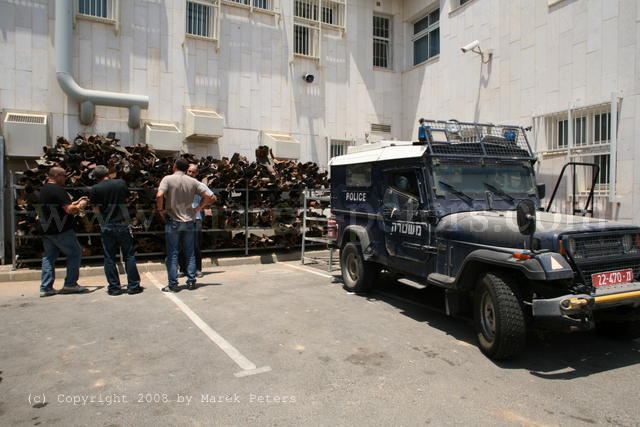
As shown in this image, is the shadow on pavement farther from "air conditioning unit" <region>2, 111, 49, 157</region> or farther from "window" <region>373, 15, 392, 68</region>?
"window" <region>373, 15, 392, 68</region>

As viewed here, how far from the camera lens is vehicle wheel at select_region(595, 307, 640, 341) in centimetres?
470

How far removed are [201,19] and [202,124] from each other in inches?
129

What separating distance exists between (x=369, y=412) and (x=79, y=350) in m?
3.28

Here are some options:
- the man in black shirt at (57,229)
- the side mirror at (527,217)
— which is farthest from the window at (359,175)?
the man in black shirt at (57,229)

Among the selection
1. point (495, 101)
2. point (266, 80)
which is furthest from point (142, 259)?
point (495, 101)

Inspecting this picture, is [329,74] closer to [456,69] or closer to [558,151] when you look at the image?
[456,69]

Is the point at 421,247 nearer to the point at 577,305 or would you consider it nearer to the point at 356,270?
the point at 356,270

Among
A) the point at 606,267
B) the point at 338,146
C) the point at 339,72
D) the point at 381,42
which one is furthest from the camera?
the point at 381,42

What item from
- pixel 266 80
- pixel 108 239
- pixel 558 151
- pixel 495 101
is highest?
pixel 266 80

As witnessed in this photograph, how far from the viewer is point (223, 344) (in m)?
5.22

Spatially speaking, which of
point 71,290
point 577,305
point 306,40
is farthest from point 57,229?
point 306,40

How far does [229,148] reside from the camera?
1356cm

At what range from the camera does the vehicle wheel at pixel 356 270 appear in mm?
7508

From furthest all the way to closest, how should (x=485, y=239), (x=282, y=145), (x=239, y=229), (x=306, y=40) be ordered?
(x=306, y=40) → (x=282, y=145) → (x=239, y=229) → (x=485, y=239)
